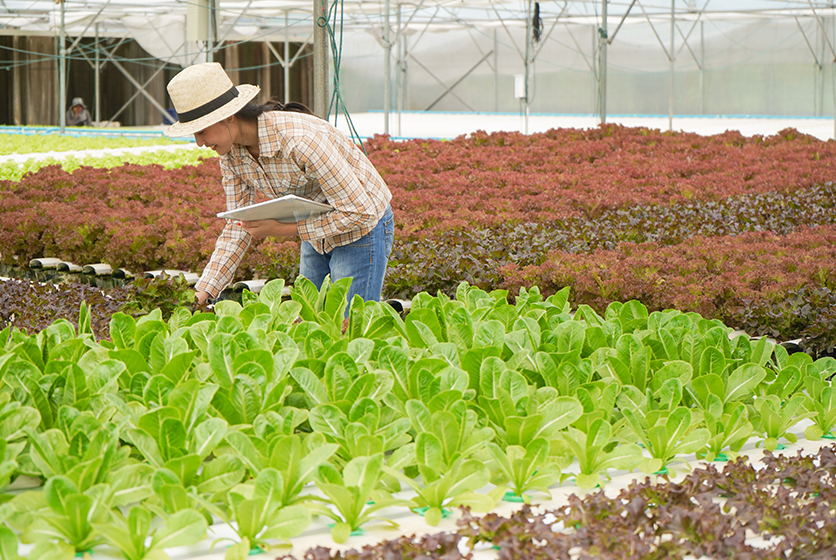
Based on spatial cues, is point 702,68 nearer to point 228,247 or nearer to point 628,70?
point 628,70

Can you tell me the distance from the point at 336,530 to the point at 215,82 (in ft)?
5.62

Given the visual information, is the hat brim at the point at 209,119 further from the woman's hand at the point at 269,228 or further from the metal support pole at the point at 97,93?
the metal support pole at the point at 97,93

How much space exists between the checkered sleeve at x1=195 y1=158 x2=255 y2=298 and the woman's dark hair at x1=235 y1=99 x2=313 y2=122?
1.06 feet

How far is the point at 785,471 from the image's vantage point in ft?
7.41

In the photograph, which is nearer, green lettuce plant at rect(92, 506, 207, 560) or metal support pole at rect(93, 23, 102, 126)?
green lettuce plant at rect(92, 506, 207, 560)

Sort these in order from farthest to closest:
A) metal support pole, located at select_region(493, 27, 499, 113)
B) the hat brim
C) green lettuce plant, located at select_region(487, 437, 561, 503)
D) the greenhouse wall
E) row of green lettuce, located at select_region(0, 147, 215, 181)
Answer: metal support pole, located at select_region(493, 27, 499, 113) → the greenhouse wall → row of green lettuce, located at select_region(0, 147, 215, 181) → the hat brim → green lettuce plant, located at select_region(487, 437, 561, 503)

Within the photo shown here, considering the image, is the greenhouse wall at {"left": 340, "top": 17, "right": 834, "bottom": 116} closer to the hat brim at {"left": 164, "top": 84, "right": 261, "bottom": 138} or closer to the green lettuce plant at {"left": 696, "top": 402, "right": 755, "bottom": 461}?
the hat brim at {"left": 164, "top": 84, "right": 261, "bottom": 138}

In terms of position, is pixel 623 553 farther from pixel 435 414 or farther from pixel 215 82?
pixel 215 82

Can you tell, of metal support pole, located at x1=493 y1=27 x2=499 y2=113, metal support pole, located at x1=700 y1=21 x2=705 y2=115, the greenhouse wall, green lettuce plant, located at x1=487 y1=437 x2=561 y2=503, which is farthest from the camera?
metal support pole, located at x1=493 y1=27 x2=499 y2=113

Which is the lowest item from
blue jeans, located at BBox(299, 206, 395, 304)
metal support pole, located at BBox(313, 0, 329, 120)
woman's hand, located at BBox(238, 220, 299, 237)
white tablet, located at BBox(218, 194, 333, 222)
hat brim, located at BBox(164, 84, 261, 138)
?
blue jeans, located at BBox(299, 206, 395, 304)

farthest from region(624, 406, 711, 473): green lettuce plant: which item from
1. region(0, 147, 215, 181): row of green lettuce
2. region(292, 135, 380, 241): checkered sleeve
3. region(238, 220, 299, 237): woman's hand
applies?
region(0, 147, 215, 181): row of green lettuce

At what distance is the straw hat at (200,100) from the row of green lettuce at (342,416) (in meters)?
0.67

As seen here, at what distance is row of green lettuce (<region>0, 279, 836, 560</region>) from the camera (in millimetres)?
1930

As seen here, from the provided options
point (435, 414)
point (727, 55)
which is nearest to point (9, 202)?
point (435, 414)
